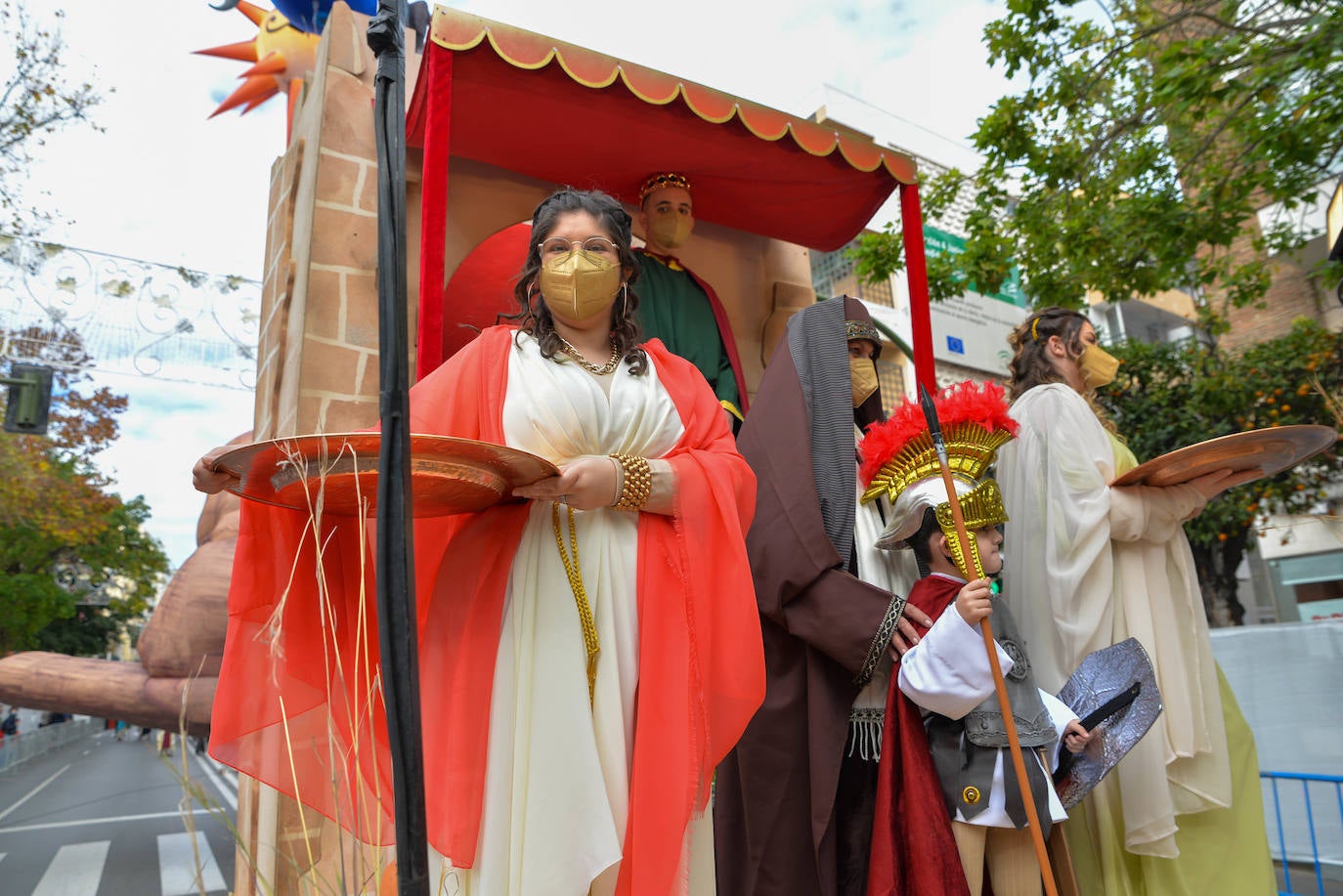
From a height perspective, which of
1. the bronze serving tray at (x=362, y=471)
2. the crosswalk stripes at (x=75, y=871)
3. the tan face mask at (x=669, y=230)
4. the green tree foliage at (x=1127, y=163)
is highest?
the green tree foliage at (x=1127, y=163)

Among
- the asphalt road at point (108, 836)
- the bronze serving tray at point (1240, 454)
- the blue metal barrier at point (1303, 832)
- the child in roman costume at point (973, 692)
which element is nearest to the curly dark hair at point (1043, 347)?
the bronze serving tray at point (1240, 454)

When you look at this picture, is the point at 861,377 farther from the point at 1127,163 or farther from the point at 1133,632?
the point at 1127,163

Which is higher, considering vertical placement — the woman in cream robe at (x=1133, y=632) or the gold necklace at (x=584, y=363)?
the gold necklace at (x=584, y=363)

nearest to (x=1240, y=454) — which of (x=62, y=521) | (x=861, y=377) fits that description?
(x=861, y=377)

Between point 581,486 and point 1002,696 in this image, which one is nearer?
point 581,486

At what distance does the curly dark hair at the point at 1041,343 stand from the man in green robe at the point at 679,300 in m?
1.26

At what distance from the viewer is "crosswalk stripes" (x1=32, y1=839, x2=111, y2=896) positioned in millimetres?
5383

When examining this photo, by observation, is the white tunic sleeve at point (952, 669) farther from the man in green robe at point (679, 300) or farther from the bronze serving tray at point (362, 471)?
the man in green robe at point (679, 300)

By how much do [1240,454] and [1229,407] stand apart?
859 centimetres

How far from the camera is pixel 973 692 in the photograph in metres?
2.51

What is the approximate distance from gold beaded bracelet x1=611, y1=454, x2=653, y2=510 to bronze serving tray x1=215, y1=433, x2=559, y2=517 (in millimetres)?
228

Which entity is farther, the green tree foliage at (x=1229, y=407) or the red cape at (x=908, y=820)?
the green tree foliage at (x=1229, y=407)

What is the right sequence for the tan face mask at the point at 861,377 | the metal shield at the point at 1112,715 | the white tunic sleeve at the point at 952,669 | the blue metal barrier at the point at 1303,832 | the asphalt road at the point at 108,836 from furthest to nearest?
1. the asphalt road at the point at 108,836
2. the blue metal barrier at the point at 1303,832
3. the tan face mask at the point at 861,377
4. the metal shield at the point at 1112,715
5. the white tunic sleeve at the point at 952,669

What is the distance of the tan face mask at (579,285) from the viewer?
2.36 meters
